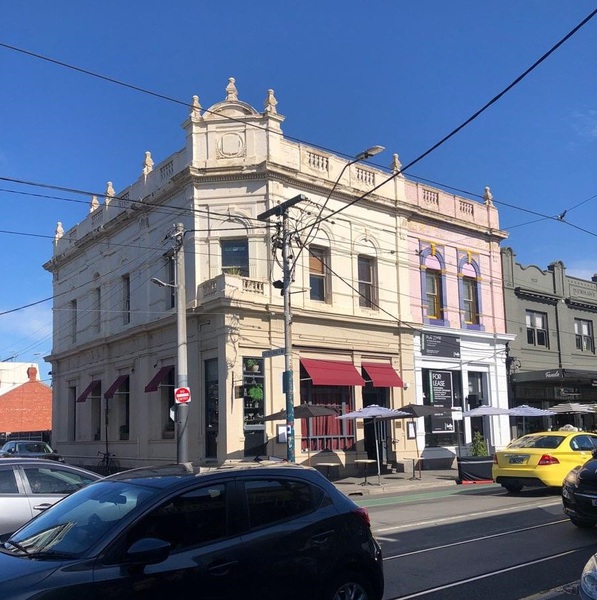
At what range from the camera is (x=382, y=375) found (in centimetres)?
2536

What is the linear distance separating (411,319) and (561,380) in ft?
29.6

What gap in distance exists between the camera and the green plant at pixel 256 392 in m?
22.1

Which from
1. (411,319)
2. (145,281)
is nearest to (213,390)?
(145,281)

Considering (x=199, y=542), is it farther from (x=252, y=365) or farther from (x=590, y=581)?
(x=252, y=365)

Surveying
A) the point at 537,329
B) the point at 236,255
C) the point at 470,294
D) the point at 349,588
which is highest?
the point at 236,255

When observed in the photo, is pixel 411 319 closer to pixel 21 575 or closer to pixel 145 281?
pixel 145 281

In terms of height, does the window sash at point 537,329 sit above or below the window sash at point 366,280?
below

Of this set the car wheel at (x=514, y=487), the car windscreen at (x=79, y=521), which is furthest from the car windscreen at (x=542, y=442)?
the car windscreen at (x=79, y=521)

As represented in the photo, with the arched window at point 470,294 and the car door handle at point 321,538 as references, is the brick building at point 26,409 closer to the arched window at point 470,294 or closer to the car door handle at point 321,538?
the arched window at point 470,294

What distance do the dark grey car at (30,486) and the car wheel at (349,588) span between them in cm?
451

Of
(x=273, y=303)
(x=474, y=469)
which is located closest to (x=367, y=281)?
(x=273, y=303)

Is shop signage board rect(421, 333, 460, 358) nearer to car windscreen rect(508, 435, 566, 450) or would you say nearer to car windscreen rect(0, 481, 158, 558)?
car windscreen rect(508, 435, 566, 450)

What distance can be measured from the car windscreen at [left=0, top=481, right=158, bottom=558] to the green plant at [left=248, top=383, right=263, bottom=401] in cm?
1668

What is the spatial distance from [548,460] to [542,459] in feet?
0.45
